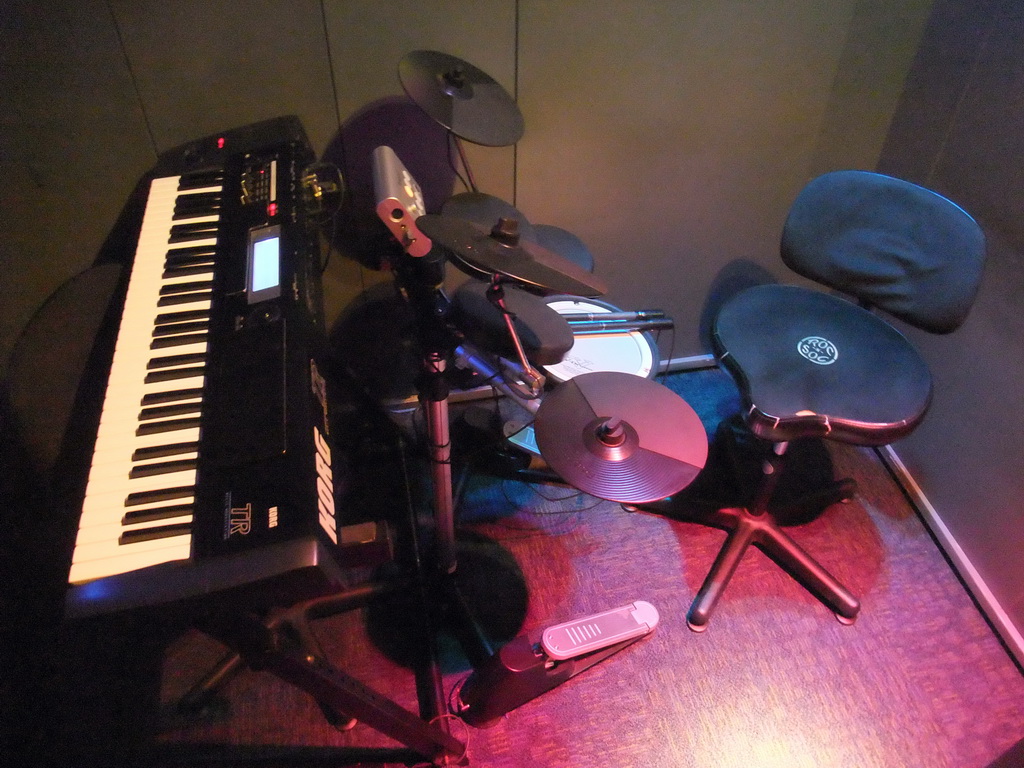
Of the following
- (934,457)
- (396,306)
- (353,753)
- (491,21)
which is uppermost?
(491,21)

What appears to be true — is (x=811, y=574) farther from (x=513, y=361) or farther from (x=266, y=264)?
(x=266, y=264)

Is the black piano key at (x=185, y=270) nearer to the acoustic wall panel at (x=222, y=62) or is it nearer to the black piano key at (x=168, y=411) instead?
the black piano key at (x=168, y=411)

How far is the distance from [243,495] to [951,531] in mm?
1962

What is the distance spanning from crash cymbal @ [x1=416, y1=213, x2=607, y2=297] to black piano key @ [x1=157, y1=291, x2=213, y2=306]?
1.78 ft

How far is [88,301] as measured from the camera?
3.99 feet

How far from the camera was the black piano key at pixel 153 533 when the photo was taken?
83 cm

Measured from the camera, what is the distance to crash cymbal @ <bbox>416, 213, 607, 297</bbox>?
811 millimetres

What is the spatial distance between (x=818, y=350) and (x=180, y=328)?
145cm

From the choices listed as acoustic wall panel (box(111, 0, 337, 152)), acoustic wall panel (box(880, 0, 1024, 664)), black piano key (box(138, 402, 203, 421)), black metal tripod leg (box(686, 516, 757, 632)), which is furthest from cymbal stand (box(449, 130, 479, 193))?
acoustic wall panel (box(880, 0, 1024, 664))

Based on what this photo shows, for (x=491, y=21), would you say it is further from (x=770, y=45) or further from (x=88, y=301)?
(x=88, y=301)

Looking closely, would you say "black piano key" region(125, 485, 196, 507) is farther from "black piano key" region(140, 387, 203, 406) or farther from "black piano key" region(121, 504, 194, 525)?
"black piano key" region(140, 387, 203, 406)

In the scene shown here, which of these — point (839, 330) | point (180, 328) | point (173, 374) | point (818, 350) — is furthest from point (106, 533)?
point (839, 330)

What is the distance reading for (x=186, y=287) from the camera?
1204 millimetres

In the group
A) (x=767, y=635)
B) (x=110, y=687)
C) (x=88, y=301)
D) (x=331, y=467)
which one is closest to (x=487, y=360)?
(x=331, y=467)
